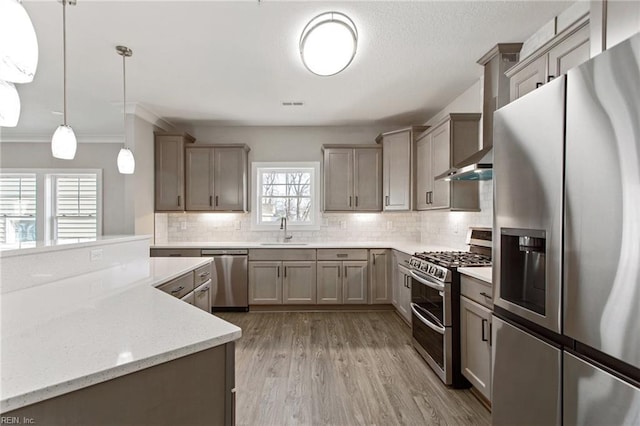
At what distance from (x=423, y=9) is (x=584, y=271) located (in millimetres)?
1890

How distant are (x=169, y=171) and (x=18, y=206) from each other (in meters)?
3.27

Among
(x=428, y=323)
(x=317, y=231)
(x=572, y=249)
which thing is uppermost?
(x=572, y=249)


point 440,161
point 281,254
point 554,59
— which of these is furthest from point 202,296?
point 554,59

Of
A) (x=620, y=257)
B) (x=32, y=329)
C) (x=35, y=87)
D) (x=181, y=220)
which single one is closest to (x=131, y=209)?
(x=181, y=220)

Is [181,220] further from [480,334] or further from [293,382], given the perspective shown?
[480,334]

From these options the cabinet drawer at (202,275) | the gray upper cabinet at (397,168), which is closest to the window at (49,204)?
the cabinet drawer at (202,275)

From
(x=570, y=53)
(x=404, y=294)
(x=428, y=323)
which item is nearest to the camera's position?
(x=570, y=53)

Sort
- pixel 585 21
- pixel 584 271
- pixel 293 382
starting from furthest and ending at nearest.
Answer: pixel 293 382
pixel 585 21
pixel 584 271

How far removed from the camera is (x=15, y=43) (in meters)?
1.01

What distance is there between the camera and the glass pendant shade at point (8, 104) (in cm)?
133

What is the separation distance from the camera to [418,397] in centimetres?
227

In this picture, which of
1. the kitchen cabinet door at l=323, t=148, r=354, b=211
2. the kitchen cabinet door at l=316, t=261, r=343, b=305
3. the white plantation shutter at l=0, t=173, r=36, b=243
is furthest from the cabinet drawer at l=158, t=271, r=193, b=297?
the white plantation shutter at l=0, t=173, r=36, b=243

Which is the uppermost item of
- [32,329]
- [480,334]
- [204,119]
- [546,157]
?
[204,119]

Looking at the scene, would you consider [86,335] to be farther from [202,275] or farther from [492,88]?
[492,88]
